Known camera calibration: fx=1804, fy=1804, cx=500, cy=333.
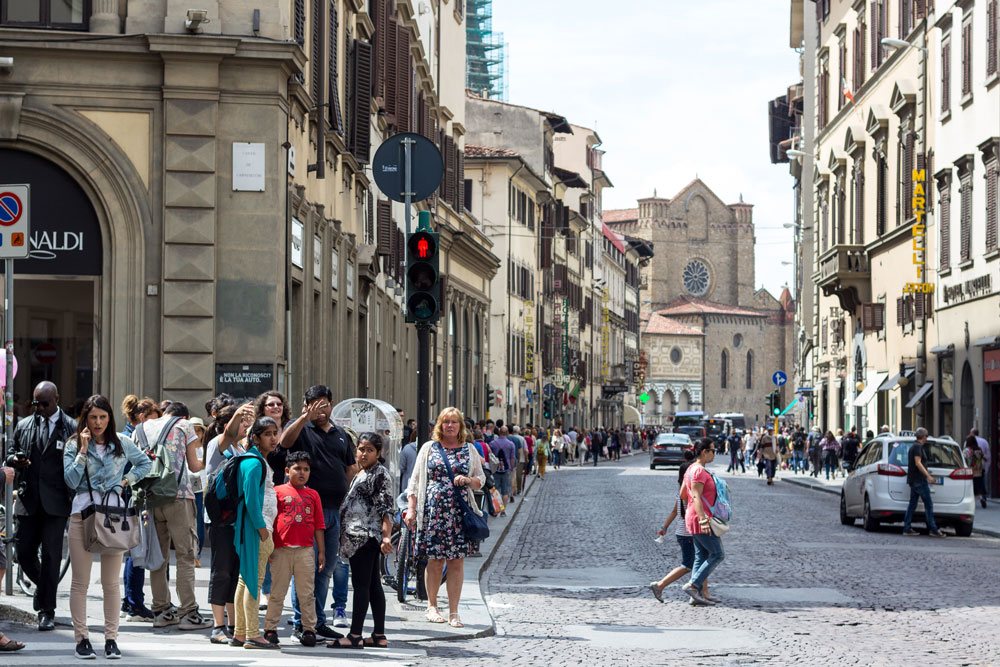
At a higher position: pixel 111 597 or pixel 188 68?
pixel 188 68

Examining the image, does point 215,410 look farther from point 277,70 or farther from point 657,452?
point 657,452

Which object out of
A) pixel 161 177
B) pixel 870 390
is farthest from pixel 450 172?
pixel 161 177

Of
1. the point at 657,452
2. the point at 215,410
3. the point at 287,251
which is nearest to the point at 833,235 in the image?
the point at 657,452

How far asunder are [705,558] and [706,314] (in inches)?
5758

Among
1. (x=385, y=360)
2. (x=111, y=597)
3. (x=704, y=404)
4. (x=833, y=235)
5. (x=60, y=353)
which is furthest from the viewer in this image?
(x=704, y=404)

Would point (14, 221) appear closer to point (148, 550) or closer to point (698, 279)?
point (148, 550)

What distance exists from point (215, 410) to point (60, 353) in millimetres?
9566

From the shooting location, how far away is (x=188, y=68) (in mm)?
22062

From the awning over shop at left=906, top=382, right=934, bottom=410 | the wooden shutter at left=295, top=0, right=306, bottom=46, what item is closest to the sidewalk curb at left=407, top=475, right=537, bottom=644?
the wooden shutter at left=295, top=0, right=306, bottom=46

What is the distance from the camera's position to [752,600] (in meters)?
16.7

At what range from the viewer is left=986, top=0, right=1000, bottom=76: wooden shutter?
37156 millimetres

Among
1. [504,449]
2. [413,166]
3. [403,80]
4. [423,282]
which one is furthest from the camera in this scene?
[403,80]

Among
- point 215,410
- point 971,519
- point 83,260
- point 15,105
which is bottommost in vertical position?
point 971,519

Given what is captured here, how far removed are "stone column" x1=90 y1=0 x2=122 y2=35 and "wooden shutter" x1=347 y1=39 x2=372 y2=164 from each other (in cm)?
903
